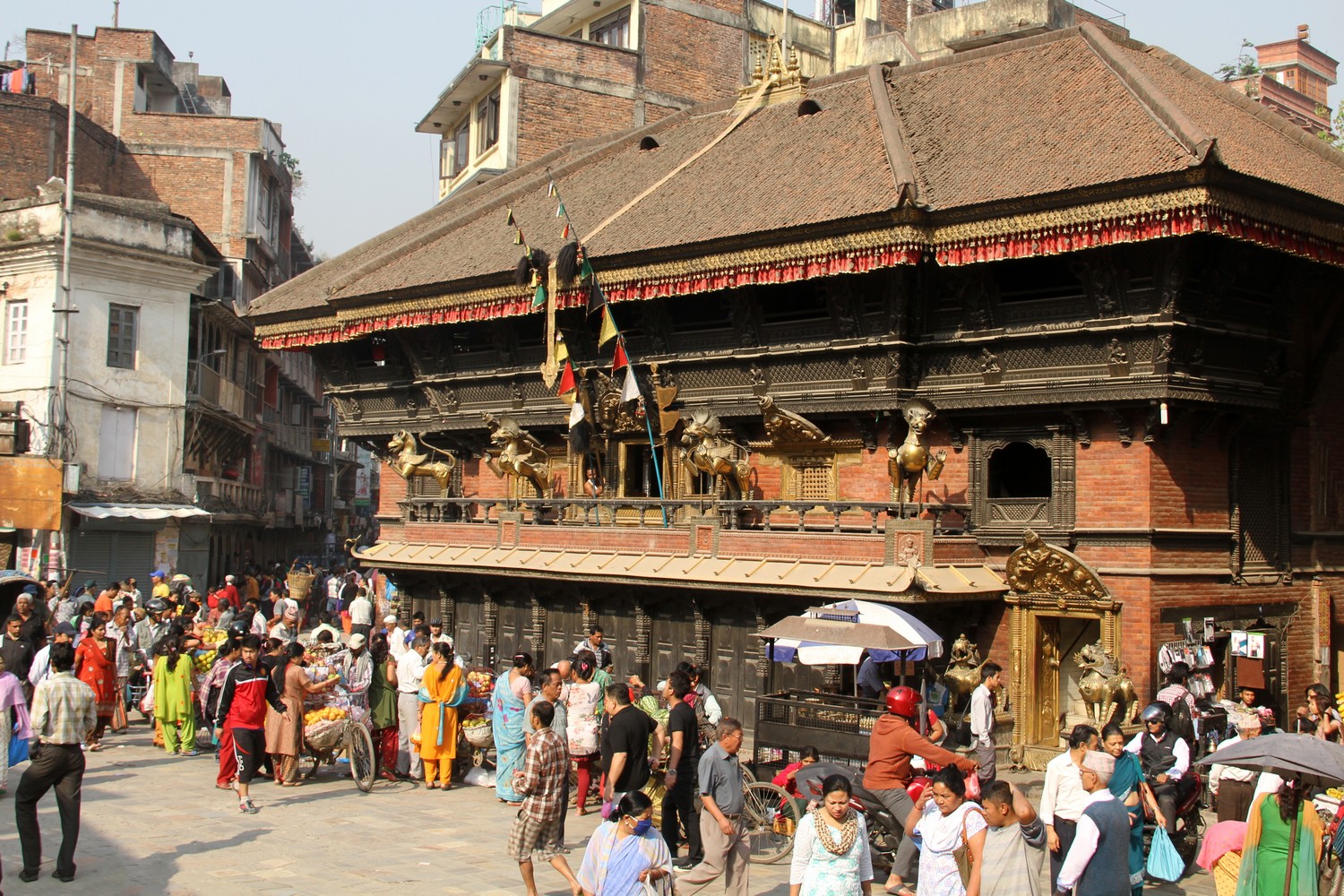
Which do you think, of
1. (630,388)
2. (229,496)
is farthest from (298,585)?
(630,388)

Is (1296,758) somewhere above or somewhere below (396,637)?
above

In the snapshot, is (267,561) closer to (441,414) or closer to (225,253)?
(225,253)

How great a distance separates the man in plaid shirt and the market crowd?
20mm

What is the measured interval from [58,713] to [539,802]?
4125 millimetres

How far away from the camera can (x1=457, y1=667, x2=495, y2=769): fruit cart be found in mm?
16125

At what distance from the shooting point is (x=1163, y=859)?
36.6ft

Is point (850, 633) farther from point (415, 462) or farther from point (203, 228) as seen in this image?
point (203, 228)

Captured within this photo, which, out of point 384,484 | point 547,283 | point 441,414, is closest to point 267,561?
point 384,484

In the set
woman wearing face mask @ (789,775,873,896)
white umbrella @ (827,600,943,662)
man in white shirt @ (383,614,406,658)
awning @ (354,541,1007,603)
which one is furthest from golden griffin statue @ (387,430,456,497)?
woman wearing face mask @ (789,775,873,896)

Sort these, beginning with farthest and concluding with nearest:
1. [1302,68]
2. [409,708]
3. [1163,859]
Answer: [1302,68]
[409,708]
[1163,859]

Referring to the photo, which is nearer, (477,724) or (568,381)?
(477,724)

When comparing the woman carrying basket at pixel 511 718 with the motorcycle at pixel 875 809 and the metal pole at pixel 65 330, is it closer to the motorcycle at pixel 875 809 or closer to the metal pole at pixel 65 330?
the motorcycle at pixel 875 809

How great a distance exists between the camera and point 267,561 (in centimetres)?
5066

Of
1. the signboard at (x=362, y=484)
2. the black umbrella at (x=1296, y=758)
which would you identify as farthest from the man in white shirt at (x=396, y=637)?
the signboard at (x=362, y=484)
